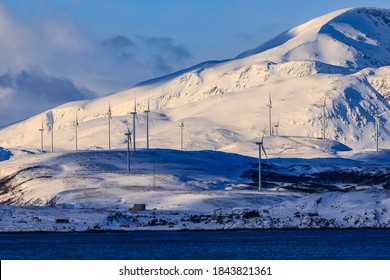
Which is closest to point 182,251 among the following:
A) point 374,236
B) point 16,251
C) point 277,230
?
point 16,251

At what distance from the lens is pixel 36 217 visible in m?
199

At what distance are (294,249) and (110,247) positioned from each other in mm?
22399

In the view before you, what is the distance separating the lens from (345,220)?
186 metres

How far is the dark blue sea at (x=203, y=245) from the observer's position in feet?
444

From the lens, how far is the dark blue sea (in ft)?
444

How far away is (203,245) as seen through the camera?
15550 cm

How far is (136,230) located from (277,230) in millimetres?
19650

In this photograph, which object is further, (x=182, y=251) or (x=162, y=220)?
(x=162, y=220)
